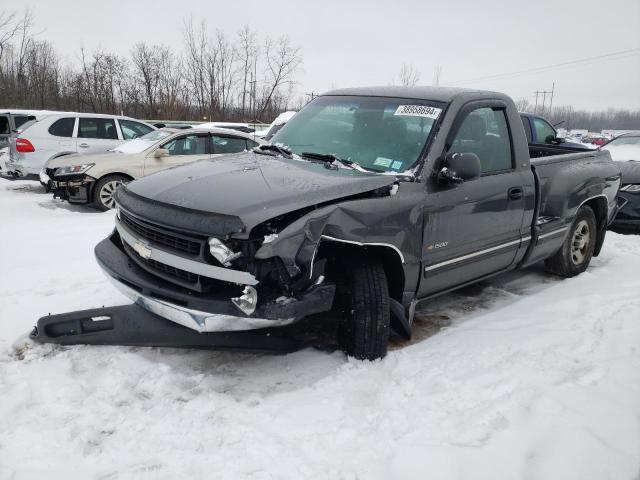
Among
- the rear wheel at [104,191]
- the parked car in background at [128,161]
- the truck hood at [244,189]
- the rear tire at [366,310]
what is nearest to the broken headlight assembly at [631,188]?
the parked car in background at [128,161]

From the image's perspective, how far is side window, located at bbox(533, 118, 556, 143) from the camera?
1135 centimetres

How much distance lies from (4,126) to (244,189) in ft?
44.2

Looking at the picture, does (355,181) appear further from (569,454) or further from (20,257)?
(20,257)

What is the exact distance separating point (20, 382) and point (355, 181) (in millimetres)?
2361

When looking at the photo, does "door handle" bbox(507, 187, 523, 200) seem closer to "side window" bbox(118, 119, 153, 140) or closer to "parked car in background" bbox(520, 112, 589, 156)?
"parked car in background" bbox(520, 112, 589, 156)

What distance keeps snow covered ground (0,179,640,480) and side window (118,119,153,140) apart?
8.23 m

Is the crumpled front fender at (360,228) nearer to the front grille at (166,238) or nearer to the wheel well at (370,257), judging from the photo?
the wheel well at (370,257)

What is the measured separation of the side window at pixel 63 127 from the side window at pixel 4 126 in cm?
317

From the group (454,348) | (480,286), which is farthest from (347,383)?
(480,286)

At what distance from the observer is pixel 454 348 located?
3.66 metres

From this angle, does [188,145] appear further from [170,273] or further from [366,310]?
[366,310]

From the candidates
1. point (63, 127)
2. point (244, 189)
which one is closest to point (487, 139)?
point (244, 189)

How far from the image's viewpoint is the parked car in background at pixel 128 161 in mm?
8523

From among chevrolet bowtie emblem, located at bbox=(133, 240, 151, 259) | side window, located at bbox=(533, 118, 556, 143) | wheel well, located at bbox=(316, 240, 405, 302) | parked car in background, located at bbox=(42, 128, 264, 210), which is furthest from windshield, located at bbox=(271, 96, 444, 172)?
side window, located at bbox=(533, 118, 556, 143)
